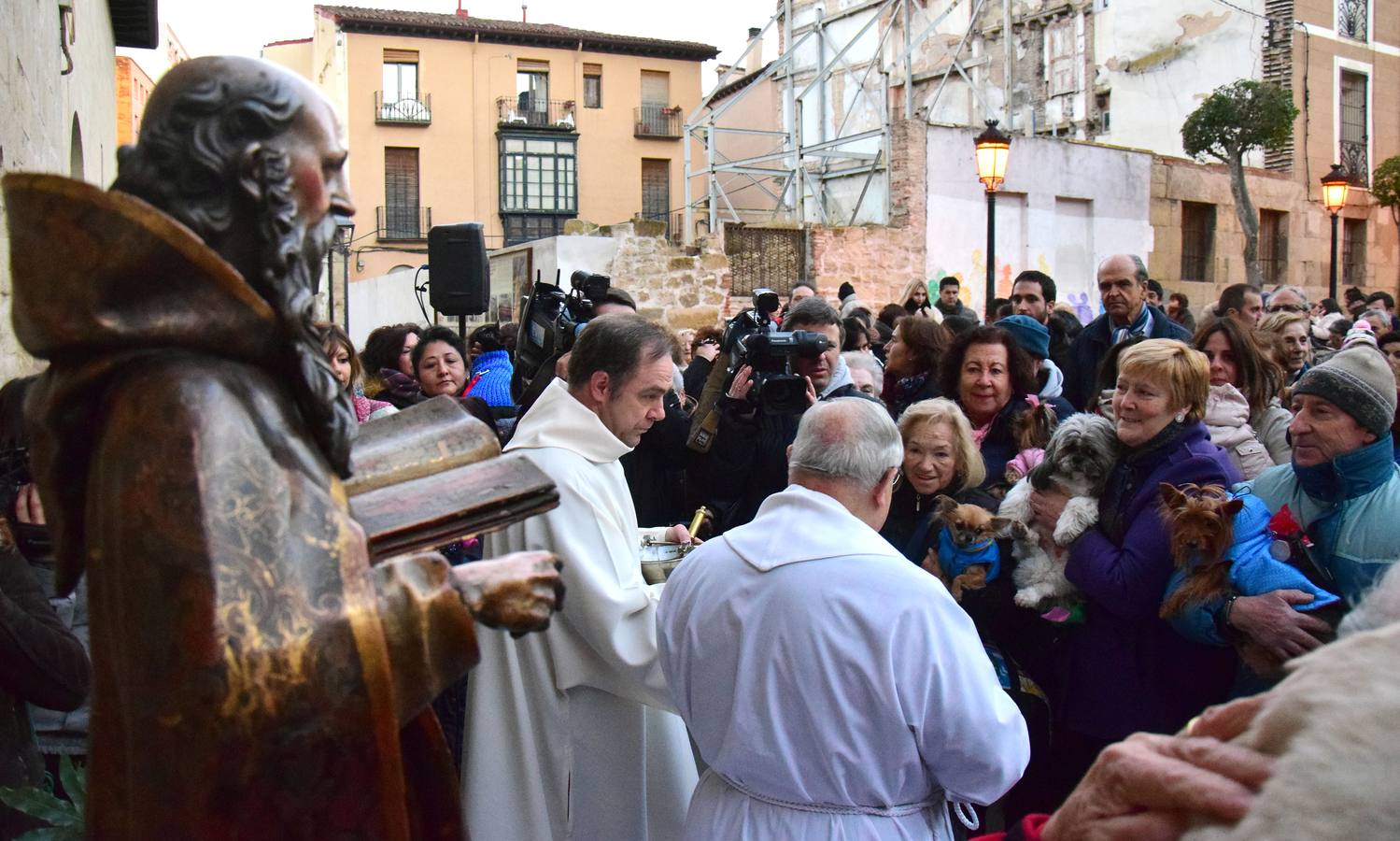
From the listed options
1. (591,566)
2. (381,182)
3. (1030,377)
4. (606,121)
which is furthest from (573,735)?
(606,121)

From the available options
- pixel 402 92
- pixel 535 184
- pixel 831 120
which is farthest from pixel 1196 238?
pixel 402 92

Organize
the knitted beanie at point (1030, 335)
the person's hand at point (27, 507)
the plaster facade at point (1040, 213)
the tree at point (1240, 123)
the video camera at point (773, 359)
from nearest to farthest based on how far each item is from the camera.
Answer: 1. the person's hand at point (27, 507)
2. the video camera at point (773, 359)
3. the knitted beanie at point (1030, 335)
4. the plaster facade at point (1040, 213)
5. the tree at point (1240, 123)

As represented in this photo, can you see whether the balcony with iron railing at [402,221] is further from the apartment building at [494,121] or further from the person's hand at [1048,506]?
the person's hand at [1048,506]

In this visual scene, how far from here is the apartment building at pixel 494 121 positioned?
42688mm

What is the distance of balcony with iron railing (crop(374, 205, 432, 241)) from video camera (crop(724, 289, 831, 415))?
38.7m

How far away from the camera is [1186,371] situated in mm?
3887

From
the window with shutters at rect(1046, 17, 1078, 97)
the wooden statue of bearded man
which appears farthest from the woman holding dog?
the window with shutters at rect(1046, 17, 1078, 97)

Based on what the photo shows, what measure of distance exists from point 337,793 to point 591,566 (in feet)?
5.67

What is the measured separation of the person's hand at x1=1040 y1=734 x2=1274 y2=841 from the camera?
0.93 m

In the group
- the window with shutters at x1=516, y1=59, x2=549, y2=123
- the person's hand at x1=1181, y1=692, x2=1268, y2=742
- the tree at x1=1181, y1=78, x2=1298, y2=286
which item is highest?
the window with shutters at x1=516, y1=59, x2=549, y2=123

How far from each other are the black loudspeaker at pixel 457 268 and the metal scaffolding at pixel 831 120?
1114 centimetres

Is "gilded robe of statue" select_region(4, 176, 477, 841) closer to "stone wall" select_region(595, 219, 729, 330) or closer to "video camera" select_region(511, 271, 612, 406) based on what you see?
"video camera" select_region(511, 271, 612, 406)

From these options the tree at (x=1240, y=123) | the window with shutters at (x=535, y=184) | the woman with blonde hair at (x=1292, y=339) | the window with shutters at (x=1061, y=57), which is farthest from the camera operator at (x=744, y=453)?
the window with shutters at (x=535, y=184)

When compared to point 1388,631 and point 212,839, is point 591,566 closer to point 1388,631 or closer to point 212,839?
point 212,839
